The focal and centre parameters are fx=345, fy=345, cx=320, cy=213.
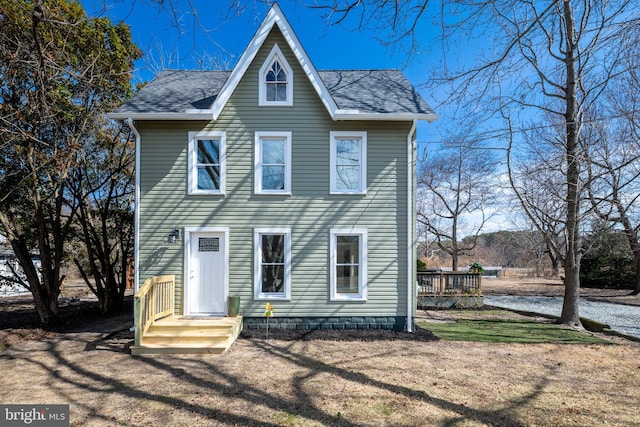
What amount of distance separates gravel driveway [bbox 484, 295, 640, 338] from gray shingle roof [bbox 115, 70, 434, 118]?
27.9ft

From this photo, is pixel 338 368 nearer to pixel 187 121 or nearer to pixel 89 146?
pixel 187 121

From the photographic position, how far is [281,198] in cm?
862

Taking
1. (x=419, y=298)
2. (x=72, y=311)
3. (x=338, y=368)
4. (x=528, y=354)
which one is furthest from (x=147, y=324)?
(x=419, y=298)

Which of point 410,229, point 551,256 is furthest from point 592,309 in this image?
point 551,256

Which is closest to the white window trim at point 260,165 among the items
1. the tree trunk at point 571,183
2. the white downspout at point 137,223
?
the white downspout at point 137,223

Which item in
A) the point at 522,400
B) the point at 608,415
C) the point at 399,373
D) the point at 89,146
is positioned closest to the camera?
the point at 608,415

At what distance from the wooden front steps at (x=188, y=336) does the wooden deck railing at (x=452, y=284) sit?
8503mm

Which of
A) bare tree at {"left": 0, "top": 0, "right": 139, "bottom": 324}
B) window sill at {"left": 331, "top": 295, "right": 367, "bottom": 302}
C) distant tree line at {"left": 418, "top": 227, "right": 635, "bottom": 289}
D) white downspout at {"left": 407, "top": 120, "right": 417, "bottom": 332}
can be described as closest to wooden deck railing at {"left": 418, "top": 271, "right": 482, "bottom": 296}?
distant tree line at {"left": 418, "top": 227, "right": 635, "bottom": 289}

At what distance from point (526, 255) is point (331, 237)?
35351 mm

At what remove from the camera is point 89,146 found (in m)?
10.7

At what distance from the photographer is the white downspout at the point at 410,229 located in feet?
27.9

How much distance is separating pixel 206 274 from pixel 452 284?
952 centimetres

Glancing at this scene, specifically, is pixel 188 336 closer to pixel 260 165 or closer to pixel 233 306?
pixel 233 306

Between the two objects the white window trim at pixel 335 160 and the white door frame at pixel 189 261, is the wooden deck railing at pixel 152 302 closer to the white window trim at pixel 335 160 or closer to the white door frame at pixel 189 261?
the white door frame at pixel 189 261
